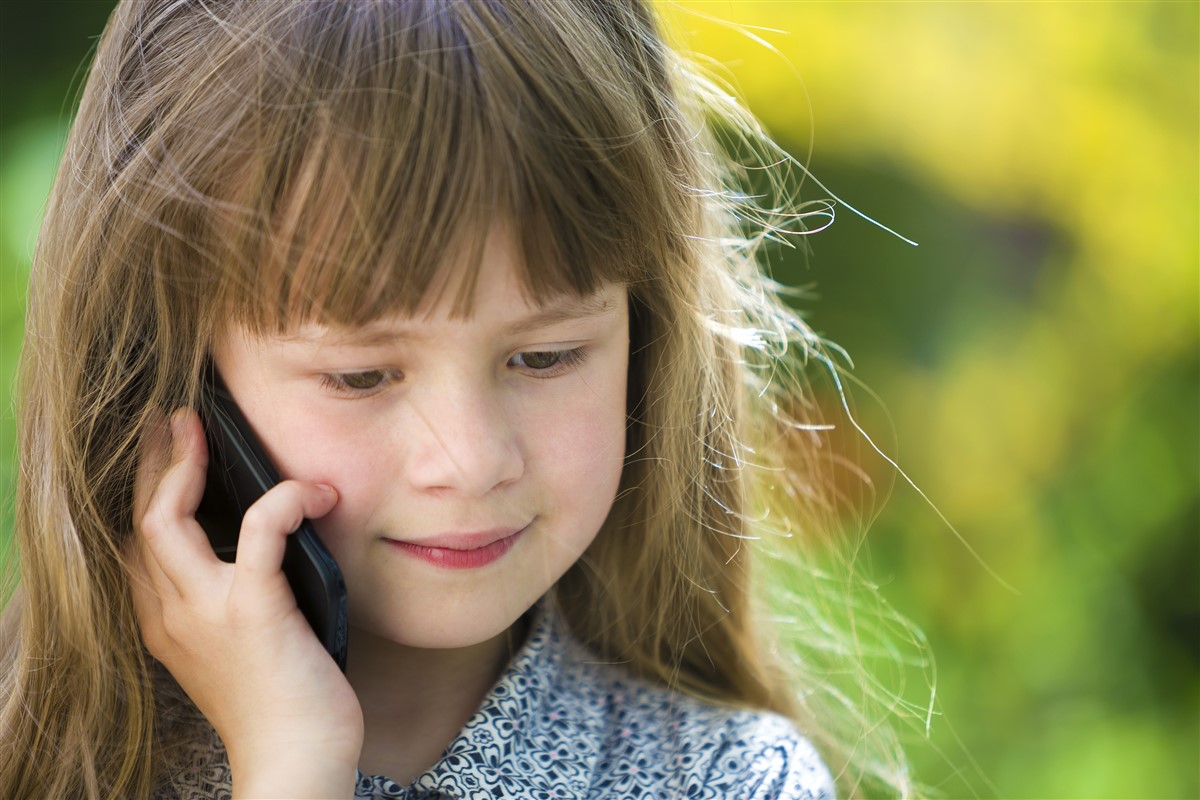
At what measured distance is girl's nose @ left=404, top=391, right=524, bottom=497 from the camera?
3.50 ft

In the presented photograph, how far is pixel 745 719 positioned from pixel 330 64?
910 millimetres

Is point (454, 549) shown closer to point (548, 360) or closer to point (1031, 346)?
point (548, 360)

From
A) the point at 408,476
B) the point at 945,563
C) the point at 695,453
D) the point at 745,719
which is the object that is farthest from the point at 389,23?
the point at 945,563

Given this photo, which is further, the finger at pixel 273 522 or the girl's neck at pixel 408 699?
the girl's neck at pixel 408 699

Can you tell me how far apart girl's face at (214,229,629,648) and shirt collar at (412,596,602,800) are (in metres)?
0.16

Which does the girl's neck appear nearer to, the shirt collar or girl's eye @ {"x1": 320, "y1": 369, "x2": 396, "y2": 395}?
the shirt collar

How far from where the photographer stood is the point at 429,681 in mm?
1368

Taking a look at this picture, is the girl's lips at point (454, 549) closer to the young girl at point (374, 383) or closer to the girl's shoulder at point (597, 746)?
the young girl at point (374, 383)

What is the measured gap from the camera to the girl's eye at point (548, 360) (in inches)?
45.4

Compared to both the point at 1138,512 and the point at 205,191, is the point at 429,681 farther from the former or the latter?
the point at 1138,512

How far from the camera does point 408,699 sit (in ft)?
4.44

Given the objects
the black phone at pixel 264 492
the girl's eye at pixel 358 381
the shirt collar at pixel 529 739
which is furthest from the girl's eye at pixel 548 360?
the shirt collar at pixel 529 739

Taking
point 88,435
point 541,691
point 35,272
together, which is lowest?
point 541,691

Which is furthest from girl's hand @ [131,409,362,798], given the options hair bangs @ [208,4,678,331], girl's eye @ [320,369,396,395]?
hair bangs @ [208,4,678,331]
